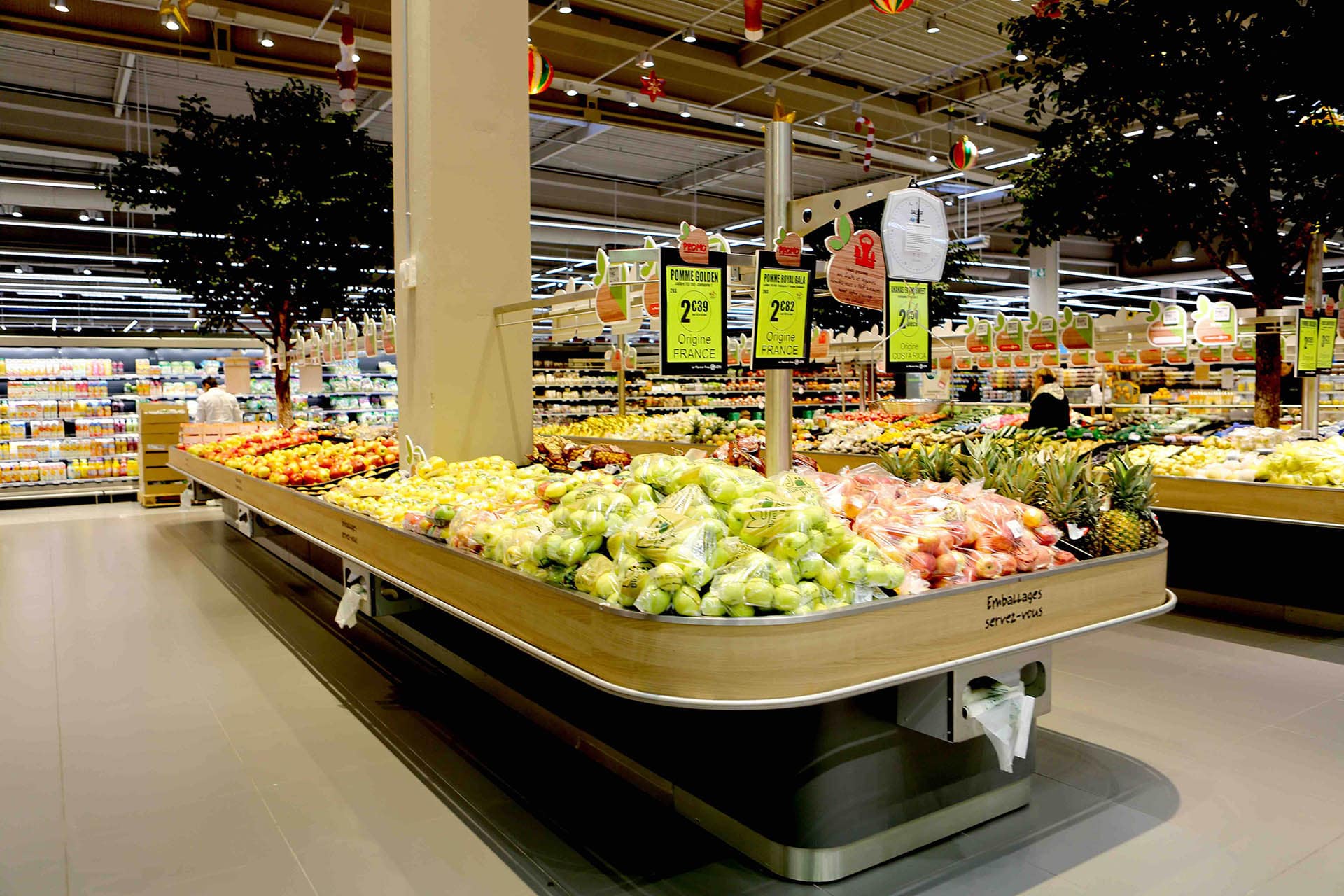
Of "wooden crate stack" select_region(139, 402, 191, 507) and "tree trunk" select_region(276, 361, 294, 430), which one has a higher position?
"tree trunk" select_region(276, 361, 294, 430)

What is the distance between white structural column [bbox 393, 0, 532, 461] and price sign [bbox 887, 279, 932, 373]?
219cm

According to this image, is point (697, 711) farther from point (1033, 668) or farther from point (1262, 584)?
point (1262, 584)

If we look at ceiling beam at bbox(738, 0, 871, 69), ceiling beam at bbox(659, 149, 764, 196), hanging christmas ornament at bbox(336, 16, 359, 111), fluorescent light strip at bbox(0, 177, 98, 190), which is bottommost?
hanging christmas ornament at bbox(336, 16, 359, 111)

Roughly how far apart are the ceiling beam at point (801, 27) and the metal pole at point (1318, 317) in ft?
14.0

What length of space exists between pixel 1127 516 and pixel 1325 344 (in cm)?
452

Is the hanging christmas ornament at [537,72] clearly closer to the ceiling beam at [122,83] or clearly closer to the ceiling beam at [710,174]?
the ceiling beam at [122,83]

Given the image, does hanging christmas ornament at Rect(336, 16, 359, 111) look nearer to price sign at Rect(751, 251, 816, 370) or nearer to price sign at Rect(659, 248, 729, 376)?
price sign at Rect(659, 248, 729, 376)

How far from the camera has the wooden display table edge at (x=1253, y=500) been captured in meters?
4.34

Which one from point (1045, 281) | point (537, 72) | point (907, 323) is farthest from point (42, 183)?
point (1045, 281)

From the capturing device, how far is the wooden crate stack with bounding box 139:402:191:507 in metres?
10.5

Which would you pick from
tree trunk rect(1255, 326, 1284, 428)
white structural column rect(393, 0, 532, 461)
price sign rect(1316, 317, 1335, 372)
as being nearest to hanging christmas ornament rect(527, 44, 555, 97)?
white structural column rect(393, 0, 532, 461)

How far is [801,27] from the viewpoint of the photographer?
358 inches

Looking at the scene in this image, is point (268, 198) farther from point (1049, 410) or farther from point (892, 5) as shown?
point (1049, 410)

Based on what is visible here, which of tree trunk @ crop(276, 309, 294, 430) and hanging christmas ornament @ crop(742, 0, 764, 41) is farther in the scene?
tree trunk @ crop(276, 309, 294, 430)
